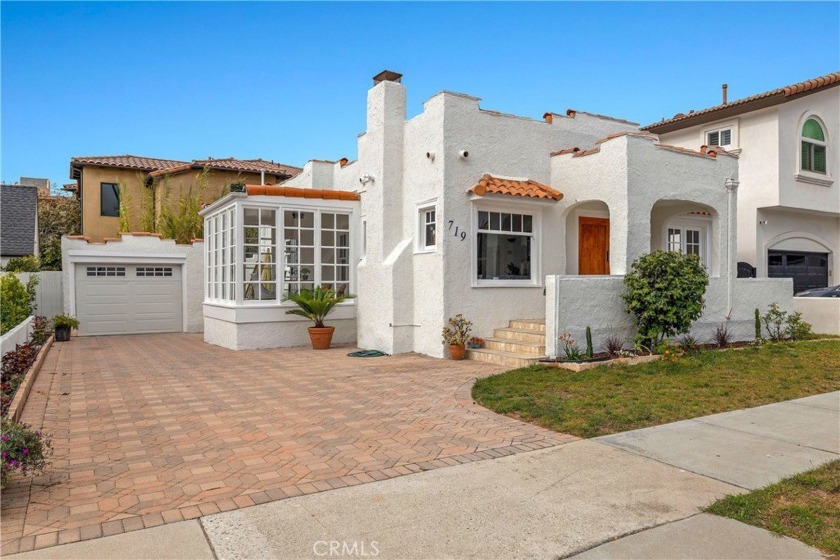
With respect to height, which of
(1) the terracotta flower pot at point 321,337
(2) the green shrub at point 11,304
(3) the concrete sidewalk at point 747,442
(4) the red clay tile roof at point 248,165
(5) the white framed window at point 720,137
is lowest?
(3) the concrete sidewalk at point 747,442

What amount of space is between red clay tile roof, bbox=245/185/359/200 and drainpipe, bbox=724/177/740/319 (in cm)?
883

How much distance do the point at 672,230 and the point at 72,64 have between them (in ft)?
47.6

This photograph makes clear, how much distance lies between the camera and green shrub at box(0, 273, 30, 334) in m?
11.6

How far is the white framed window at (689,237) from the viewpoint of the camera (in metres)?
14.5

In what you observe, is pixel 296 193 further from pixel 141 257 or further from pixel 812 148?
pixel 812 148

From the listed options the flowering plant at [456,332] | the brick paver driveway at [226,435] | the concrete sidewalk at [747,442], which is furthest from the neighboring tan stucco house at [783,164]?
the brick paver driveway at [226,435]

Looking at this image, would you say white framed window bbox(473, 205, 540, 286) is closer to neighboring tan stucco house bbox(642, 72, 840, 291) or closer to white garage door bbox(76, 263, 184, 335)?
neighboring tan stucco house bbox(642, 72, 840, 291)

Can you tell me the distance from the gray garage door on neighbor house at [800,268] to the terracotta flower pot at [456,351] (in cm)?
1234

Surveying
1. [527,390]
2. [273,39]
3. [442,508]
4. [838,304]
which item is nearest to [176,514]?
[442,508]

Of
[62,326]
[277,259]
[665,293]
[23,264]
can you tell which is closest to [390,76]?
[277,259]

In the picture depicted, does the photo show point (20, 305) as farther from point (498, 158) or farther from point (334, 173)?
point (498, 158)

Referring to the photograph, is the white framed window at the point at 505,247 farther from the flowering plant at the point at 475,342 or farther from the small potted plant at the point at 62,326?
the small potted plant at the point at 62,326

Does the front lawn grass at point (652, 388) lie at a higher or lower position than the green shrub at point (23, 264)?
lower

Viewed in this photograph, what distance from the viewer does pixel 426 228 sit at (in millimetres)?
12320
